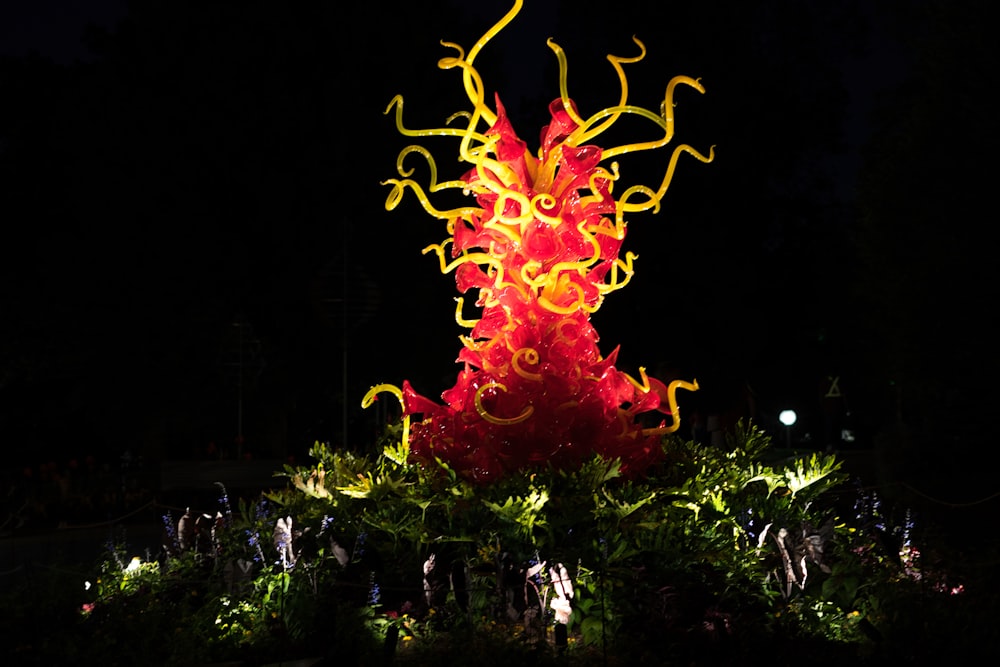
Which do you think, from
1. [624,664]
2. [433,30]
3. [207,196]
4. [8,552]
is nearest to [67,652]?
[624,664]

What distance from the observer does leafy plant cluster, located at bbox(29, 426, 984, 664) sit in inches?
295

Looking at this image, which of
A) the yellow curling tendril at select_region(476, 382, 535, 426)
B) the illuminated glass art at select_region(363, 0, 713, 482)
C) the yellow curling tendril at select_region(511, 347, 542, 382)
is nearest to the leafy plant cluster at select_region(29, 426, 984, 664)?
the illuminated glass art at select_region(363, 0, 713, 482)

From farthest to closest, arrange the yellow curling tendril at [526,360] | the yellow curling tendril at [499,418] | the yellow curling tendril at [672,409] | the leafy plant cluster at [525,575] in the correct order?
the yellow curling tendril at [672,409]
the yellow curling tendril at [526,360]
the yellow curling tendril at [499,418]
the leafy plant cluster at [525,575]

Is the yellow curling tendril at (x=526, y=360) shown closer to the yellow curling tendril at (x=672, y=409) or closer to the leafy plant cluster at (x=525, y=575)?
the leafy plant cluster at (x=525, y=575)

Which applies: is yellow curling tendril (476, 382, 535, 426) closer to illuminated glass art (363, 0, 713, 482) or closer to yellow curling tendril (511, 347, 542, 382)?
illuminated glass art (363, 0, 713, 482)

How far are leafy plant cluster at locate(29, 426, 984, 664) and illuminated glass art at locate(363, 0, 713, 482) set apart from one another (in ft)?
1.12

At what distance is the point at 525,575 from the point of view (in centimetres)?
811

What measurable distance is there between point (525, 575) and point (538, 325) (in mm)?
2509

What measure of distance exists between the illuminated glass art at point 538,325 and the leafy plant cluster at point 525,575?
1.12ft

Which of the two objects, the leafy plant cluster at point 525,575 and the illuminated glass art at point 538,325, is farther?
the illuminated glass art at point 538,325

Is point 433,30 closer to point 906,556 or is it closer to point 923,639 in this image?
point 906,556

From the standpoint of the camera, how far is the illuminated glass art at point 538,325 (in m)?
9.89

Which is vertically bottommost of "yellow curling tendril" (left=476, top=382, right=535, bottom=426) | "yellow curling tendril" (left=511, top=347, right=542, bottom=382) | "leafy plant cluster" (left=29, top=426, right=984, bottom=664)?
"leafy plant cluster" (left=29, top=426, right=984, bottom=664)

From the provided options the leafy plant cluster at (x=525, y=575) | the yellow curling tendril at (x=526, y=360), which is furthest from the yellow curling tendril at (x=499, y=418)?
the leafy plant cluster at (x=525, y=575)
